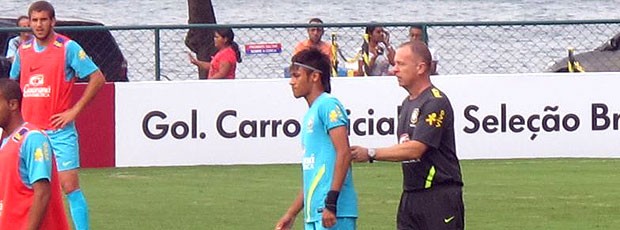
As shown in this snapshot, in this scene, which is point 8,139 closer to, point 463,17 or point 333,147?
point 333,147

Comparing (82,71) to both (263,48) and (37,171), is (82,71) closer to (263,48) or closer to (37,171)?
(37,171)

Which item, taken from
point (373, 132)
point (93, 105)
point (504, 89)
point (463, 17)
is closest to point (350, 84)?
point (373, 132)

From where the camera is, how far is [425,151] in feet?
29.3

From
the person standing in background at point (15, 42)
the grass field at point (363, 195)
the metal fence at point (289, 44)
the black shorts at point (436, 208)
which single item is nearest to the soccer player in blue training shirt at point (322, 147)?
the black shorts at point (436, 208)

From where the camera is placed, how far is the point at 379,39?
20.4m

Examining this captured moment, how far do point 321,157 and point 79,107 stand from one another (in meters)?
3.24

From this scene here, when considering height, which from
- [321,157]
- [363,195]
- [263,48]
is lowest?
[363,195]

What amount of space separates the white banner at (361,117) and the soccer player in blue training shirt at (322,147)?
32.5 ft

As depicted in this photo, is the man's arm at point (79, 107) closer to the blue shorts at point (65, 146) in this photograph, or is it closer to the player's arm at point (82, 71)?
the player's arm at point (82, 71)

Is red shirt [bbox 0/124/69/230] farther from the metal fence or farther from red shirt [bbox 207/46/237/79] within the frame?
the metal fence

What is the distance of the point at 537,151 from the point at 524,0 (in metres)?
69.2

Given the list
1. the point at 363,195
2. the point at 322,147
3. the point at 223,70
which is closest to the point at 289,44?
the point at 223,70

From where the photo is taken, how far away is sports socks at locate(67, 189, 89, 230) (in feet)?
39.7

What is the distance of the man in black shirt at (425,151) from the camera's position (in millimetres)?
8906
